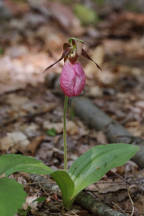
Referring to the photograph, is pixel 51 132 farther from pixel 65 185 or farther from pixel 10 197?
pixel 10 197

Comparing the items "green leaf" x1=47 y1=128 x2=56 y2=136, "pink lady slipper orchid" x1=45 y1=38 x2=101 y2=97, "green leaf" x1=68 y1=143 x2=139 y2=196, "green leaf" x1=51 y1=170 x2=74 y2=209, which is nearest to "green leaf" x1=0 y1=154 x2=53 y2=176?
"green leaf" x1=51 y1=170 x2=74 y2=209

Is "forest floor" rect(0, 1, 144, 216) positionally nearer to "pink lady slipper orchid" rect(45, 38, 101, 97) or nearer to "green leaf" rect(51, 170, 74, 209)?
"green leaf" rect(51, 170, 74, 209)

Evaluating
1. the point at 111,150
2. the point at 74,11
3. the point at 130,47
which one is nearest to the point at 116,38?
the point at 130,47

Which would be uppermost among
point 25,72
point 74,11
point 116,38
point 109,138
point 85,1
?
point 85,1

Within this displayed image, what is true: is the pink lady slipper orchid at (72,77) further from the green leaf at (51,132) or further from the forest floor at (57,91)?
the green leaf at (51,132)

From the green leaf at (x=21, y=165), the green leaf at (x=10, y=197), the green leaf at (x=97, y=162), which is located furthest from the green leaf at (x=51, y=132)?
the green leaf at (x=10, y=197)

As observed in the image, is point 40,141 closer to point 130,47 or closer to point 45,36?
point 45,36

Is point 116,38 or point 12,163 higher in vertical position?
point 116,38
